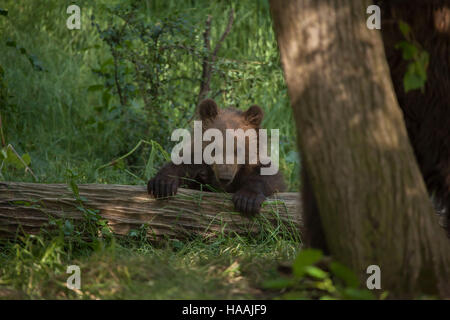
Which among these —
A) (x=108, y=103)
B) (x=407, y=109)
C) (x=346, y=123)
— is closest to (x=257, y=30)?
(x=108, y=103)

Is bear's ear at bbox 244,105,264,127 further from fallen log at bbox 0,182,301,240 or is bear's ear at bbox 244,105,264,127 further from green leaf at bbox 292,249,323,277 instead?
green leaf at bbox 292,249,323,277

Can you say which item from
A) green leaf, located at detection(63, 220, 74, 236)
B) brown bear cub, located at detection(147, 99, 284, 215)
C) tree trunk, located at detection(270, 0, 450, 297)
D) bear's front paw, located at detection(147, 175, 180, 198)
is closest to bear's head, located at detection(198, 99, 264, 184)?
brown bear cub, located at detection(147, 99, 284, 215)

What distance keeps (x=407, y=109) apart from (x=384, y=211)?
0.68 meters

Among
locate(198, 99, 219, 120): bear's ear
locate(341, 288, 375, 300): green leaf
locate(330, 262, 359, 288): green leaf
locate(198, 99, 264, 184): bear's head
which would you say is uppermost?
locate(198, 99, 219, 120): bear's ear

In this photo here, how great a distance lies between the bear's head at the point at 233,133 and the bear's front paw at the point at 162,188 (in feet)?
2.26

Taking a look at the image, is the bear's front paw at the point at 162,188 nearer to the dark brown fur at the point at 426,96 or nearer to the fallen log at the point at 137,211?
the fallen log at the point at 137,211

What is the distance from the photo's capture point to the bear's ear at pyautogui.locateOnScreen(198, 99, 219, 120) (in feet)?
17.3

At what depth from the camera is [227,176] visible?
4910mm

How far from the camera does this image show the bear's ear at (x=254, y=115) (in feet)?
17.3

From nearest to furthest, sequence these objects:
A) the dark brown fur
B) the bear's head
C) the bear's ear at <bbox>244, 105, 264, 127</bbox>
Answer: the dark brown fur, the bear's head, the bear's ear at <bbox>244, 105, 264, 127</bbox>

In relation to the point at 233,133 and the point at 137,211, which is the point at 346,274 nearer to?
the point at 137,211

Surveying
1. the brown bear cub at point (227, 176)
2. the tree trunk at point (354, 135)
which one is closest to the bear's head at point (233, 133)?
the brown bear cub at point (227, 176)

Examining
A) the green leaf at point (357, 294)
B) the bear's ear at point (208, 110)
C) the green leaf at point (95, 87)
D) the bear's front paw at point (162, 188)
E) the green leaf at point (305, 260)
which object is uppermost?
the green leaf at point (95, 87)
